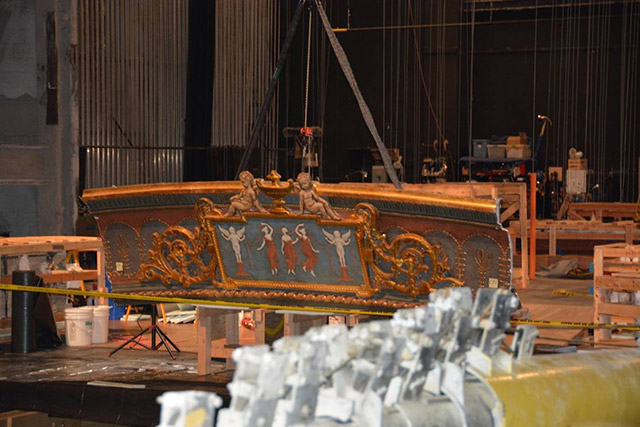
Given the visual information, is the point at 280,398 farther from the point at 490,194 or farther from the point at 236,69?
the point at 236,69

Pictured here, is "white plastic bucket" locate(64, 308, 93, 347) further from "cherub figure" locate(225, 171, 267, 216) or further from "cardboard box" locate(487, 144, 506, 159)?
"cardboard box" locate(487, 144, 506, 159)

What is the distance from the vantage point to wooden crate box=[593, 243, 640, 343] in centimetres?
729

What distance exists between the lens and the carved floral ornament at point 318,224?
6.24 m

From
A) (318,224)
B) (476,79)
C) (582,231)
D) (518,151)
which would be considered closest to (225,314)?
(318,224)

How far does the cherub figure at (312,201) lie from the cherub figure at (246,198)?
1.00 ft

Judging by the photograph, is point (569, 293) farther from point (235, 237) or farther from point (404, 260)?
point (235, 237)

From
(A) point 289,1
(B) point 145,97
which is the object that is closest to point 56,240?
(B) point 145,97

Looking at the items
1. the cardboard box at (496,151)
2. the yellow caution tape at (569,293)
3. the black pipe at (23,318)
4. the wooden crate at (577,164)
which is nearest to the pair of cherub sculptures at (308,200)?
the black pipe at (23,318)

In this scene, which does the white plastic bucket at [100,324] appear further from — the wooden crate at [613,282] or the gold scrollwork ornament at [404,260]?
the wooden crate at [613,282]

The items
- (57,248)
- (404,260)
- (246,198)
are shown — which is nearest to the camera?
(404,260)

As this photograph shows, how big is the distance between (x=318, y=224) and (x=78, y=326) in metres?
2.99

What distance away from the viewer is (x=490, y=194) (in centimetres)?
920

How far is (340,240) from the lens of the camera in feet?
21.0

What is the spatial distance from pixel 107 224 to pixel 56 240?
2.27 metres
